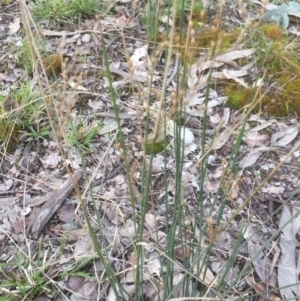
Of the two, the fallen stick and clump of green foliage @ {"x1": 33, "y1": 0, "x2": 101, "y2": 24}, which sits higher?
clump of green foliage @ {"x1": 33, "y1": 0, "x2": 101, "y2": 24}

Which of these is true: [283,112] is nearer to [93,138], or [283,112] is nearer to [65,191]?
[93,138]

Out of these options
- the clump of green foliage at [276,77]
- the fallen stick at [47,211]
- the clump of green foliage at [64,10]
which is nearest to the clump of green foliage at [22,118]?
the fallen stick at [47,211]

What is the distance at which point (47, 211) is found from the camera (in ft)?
4.75

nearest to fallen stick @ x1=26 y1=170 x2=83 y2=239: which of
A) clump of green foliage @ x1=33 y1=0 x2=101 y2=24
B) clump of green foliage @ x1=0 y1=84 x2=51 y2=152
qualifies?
clump of green foliage @ x1=0 y1=84 x2=51 y2=152

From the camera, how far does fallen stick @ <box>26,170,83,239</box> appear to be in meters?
1.41

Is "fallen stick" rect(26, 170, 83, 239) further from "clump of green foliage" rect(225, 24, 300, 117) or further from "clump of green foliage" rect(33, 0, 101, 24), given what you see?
"clump of green foliage" rect(33, 0, 101, 24)

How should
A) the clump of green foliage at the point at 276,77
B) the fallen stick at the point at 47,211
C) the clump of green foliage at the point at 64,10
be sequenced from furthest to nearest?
the clump of green foliage at the point at 64,10, the clump of green foliage at the point at 276,77, the fallen stick at the point at 47,211

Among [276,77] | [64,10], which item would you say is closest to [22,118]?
[64,10]

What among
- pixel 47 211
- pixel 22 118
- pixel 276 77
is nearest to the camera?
pixel 47 211

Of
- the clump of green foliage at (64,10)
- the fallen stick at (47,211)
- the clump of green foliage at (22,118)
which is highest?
the clump of green foliage at (64,10)

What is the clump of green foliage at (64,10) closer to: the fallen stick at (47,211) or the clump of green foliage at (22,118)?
the clump of green foliage at (22,118)

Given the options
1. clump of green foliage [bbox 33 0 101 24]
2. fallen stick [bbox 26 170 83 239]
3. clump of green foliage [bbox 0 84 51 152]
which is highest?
clump of green foliage [bbox 33 0 101 24]

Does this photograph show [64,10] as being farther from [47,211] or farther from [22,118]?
[47,211]

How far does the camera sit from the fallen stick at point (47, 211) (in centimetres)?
141
